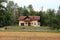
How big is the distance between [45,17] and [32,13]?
36.6 feet

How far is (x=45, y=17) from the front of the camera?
7981 centimetres

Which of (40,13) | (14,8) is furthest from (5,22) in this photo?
(14,8)

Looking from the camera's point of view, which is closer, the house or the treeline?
the treeline

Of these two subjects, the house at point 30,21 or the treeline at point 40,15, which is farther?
the house at point 30,21

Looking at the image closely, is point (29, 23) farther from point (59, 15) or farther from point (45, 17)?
point (59, 15)

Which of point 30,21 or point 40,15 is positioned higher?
point 40,15

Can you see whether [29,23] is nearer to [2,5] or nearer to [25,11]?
[25,11]

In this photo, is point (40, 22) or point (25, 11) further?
point (25, 11)

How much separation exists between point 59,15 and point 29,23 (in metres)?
24.2

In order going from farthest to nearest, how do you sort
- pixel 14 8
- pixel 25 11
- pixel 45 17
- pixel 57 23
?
pixel 14 8 → pixel 25 11 → pixel 45 17 → pixel 57 23

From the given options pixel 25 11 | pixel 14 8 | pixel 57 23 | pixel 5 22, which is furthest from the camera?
pixel 14 8

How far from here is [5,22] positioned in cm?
7075

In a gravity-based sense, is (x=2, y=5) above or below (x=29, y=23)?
above

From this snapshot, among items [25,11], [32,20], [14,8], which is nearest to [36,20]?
[32,20]
